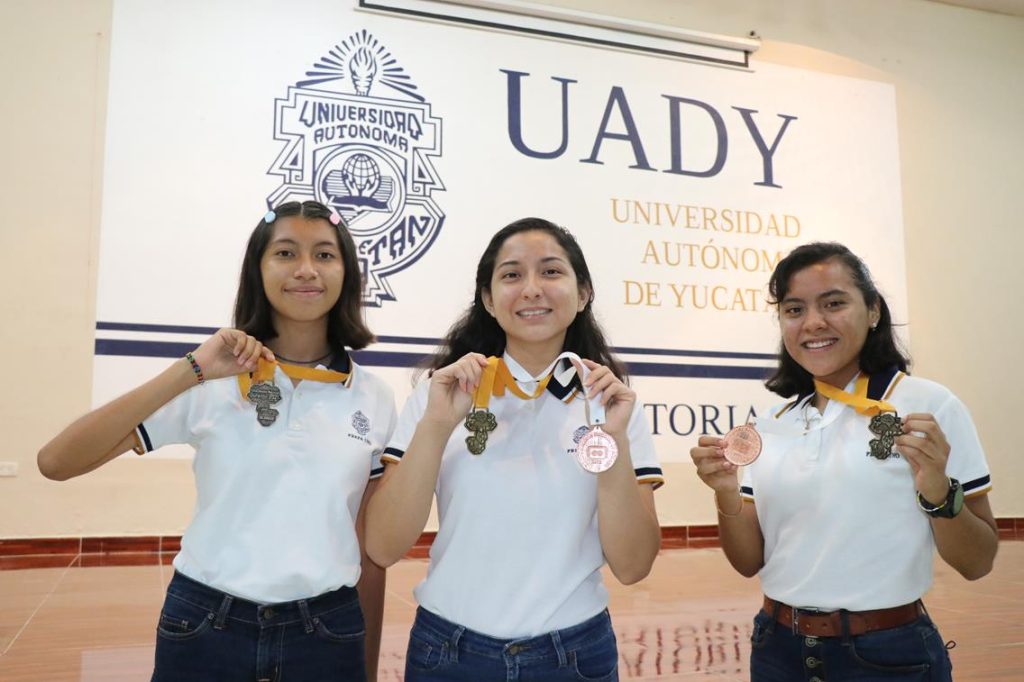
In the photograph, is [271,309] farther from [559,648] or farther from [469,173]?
[469,173]

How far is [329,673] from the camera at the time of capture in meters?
1.49

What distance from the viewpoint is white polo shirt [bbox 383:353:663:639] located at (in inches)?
54.8

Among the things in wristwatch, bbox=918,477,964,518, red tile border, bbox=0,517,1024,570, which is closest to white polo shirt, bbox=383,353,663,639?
wristwatch, bbox=918,477,964,518

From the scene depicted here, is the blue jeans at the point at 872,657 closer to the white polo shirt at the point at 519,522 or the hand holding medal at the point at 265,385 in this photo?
the white polo shirt at the point at 519,522

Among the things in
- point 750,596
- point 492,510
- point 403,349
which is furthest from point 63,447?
point 403,349

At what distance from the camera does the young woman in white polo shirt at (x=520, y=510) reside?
138cm

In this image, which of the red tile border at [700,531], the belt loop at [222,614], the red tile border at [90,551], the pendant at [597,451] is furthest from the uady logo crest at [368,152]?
the pendant at [597,451]

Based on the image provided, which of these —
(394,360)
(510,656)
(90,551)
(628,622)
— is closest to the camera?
(510,656)

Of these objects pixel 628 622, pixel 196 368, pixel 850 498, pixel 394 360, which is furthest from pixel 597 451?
pixel 394 360

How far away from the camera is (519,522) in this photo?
143cm

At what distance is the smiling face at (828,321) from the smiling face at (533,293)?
49 cm

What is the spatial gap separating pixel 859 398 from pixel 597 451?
2.03 ft

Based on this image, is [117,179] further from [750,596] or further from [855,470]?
[855,470]

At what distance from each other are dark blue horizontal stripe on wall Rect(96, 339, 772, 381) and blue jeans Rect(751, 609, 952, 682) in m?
3.34
